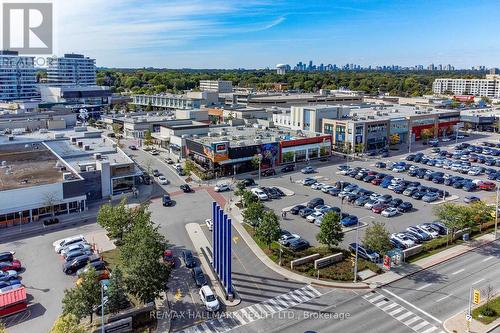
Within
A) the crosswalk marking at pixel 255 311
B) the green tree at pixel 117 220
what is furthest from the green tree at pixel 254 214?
the green tree at pixel 117 220

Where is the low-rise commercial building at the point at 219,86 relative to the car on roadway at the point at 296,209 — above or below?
above

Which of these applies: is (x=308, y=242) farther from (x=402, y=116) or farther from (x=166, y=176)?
(x=402, y=116)

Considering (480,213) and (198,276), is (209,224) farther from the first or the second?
(480,213)

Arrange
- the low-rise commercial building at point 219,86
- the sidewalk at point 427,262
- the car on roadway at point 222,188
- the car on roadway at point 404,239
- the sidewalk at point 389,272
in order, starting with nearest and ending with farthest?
the sidewalk at point 389,272
the sidewalk at point 427,262
the car on roadway at point 404,239
the car on roadway at point 222,188
the low-rise commercial building at point 219,86

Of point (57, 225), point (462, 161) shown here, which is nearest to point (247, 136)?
point (57, 225)

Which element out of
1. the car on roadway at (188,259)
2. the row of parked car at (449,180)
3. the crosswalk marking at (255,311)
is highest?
the row of parked car at (449,180)

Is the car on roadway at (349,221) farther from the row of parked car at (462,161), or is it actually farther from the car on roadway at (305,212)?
the row of parked car at (462,161)
